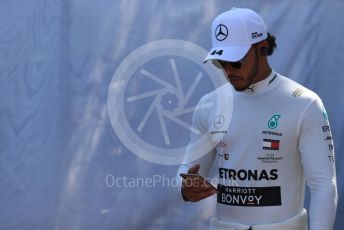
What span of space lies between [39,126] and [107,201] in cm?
52

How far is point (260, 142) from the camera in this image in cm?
231

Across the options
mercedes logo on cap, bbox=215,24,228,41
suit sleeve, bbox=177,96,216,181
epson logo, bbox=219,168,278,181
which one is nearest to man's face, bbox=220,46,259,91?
mercedes logo on cap, bbox=215,24,228,41

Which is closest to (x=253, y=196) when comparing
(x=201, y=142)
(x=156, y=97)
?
(x=201, y=142)

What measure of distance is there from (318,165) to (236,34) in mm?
569

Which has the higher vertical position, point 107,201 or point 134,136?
point 134,136

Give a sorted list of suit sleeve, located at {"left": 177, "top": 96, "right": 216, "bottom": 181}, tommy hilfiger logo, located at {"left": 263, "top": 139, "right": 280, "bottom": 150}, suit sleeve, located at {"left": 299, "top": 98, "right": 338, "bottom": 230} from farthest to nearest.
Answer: suit sleeve, located at {"left": 177, "top": 96, "right": 216, "bottom": 181} → tommy hilfiger logo, located at {"left": 263, "top": 139, "right": 280, "bottom": 150} → suit sleeve, located at {"left": 299, "top": 98, "right": 338, "bottom": 230}

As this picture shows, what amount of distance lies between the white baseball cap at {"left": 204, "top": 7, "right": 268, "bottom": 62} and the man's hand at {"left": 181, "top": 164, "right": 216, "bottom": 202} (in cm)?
43

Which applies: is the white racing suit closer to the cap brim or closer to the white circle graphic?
the cap brim

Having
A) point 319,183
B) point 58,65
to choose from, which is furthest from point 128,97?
point 319,183

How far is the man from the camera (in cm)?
222

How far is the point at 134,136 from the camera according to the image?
10.7 feet

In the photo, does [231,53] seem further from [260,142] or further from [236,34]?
[260,142]

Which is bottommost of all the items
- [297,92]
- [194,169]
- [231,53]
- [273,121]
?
[194,169]

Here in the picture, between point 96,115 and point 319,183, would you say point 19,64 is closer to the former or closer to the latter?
point 96,115
